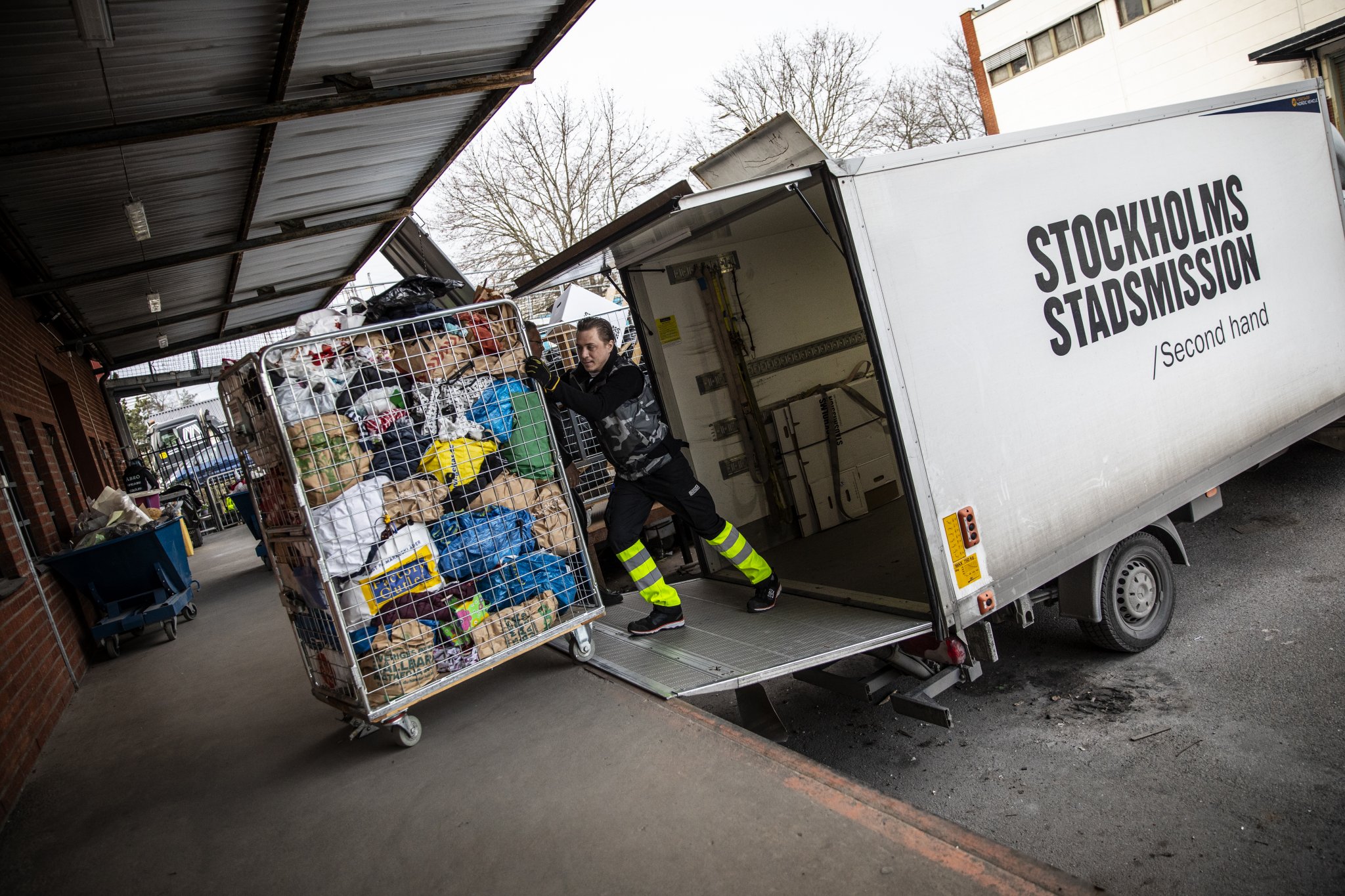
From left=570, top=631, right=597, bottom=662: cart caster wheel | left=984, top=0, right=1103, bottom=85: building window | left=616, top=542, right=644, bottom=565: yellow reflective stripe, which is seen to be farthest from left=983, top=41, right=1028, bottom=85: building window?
left=570, top=631, right=597, bottom=662: cart caster wheel

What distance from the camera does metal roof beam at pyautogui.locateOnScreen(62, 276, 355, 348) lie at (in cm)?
1377

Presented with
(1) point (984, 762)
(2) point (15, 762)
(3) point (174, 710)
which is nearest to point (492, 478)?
(1) point (984, 762)

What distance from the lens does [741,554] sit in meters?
4.76

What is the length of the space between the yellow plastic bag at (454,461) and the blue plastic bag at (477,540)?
180 mm

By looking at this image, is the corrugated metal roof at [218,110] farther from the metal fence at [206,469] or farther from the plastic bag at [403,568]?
the metal fence at [206,469]

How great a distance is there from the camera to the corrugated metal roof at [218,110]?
515cm

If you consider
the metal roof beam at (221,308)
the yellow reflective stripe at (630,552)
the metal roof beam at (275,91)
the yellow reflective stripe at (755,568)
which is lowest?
the yellow reflective stripe at (755,568)

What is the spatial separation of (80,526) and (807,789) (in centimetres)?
868

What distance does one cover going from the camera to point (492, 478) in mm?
4172

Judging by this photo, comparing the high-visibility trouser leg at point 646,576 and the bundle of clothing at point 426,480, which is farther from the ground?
the bundle of clothing at point 426,480

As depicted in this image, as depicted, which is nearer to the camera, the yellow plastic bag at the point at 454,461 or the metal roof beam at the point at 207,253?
the yellow plastic bag at the point at 454,461

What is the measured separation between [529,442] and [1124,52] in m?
27.5

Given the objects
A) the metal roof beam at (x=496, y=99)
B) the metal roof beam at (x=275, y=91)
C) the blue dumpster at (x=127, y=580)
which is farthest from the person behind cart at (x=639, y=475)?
the blue dumpster at (x=127, y=580)

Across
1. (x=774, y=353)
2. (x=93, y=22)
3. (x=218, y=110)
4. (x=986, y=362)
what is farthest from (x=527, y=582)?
(x=218, y=110)
